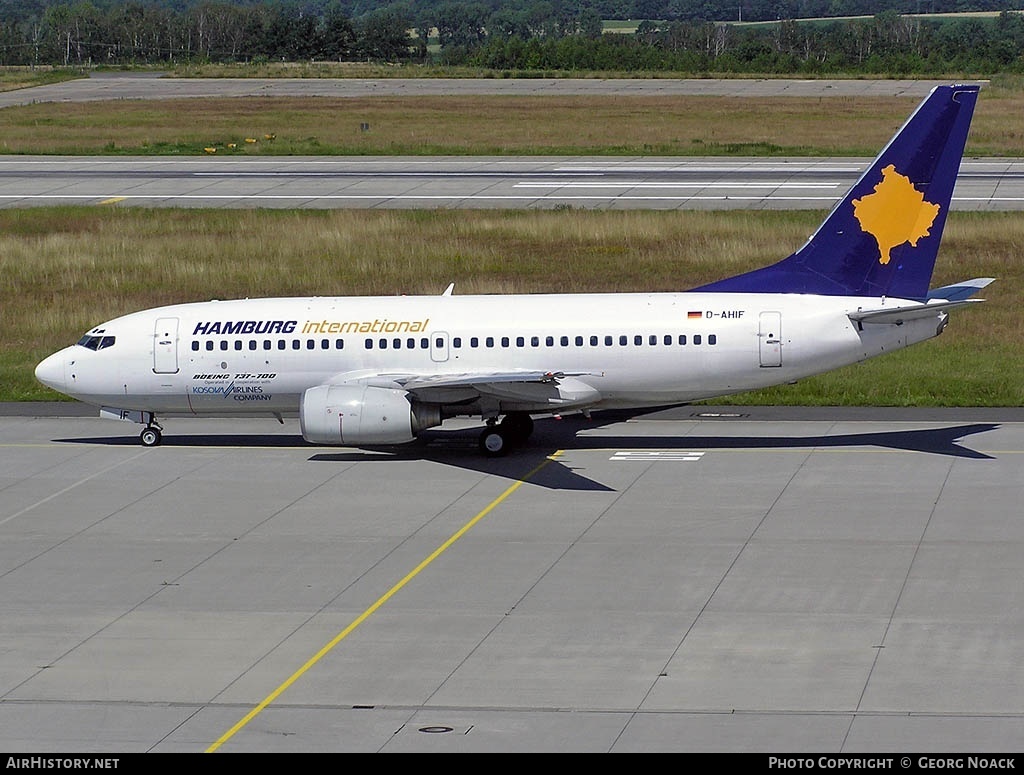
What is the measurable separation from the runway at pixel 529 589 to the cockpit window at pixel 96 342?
8.03 feet

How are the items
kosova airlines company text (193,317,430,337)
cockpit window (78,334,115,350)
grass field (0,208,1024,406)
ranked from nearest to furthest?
kosova airlines company text (193,317,430,337) < cockpit window (78,334,115,350) < grass field (0,208,1024,406)

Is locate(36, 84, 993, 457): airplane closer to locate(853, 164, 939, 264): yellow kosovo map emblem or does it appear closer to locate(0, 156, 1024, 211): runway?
locate(853, 164, 939, 264): yellow kosovo map emblem

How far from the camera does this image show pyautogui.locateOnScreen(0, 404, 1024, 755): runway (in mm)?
20344

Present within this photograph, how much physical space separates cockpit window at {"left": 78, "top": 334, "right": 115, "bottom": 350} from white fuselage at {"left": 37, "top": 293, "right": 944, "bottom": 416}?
50mm

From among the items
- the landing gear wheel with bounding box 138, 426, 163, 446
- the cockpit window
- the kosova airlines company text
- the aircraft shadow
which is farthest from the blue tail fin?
the cockpit window

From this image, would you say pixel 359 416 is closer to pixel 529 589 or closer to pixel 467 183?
pixel 529 589

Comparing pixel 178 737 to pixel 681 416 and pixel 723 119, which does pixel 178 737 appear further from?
pixel 723 119

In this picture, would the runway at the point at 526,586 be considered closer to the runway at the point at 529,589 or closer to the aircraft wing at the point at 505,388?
the runway at the point at 529,589

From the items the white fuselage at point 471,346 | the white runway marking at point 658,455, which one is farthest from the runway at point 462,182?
the white fuselage at point 471,346

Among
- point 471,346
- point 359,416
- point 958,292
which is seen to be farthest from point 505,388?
point 958,292

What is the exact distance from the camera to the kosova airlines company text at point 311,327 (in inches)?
1415

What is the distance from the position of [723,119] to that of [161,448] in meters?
75.4

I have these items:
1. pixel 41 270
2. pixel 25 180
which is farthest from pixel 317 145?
pixel 41 270

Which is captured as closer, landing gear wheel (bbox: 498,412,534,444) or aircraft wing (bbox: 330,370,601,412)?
aircraft wing (bbox: 330,370,601,412)
